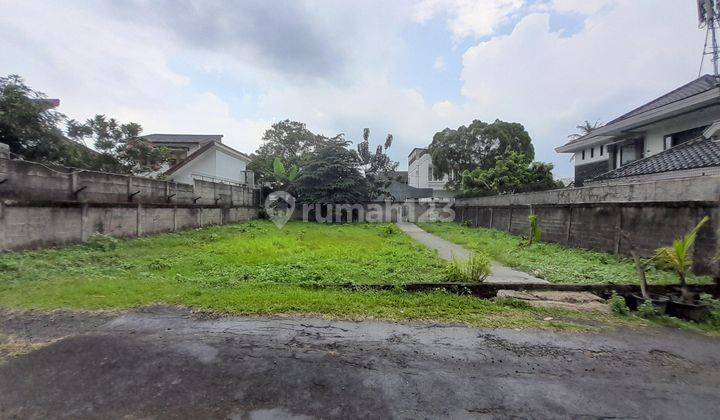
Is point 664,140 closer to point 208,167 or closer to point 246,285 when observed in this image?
point 246,285

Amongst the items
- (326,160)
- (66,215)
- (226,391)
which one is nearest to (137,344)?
(226,391)

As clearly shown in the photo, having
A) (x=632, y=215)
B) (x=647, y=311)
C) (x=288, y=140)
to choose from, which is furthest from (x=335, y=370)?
(x=288, y=140)

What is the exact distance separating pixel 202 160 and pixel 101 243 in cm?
1372

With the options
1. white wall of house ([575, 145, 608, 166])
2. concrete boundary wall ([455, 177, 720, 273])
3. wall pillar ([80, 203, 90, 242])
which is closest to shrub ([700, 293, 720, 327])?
concrete boundary wall ([455, 177, 720, 273])

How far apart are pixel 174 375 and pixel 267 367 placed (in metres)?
0.73

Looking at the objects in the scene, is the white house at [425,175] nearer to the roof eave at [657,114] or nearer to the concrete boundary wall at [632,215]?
the roof eave at [657,114]

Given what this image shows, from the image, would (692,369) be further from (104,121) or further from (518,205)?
(104,121)

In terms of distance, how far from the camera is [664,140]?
1168 cm

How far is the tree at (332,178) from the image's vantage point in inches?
770

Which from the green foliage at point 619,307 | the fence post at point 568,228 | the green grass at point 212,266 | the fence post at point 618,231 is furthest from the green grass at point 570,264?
the green grass at point 212,266

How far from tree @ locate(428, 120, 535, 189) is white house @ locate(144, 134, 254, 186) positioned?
15.0 meters

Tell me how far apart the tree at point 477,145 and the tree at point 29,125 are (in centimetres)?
2225

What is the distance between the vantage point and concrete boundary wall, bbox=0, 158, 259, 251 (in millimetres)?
6470

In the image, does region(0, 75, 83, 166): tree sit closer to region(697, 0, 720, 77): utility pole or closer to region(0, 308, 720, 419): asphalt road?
region(0, 308, 720, 419): asphalt road
